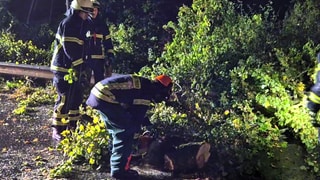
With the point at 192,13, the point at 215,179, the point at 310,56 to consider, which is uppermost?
the point at 192,13

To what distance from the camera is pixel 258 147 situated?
5582mm

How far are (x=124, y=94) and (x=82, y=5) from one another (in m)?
1.68

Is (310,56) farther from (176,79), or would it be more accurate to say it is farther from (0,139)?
(0,139)

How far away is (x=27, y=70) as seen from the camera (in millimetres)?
9570

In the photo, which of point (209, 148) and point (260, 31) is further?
point (260, 31)

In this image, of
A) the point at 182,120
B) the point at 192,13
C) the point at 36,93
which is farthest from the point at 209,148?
the point at 36,93

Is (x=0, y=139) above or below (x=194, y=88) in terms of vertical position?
below

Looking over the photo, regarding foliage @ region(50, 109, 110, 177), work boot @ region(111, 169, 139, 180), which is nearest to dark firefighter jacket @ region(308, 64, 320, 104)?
work boot @ region(111, 169, 139, 180)

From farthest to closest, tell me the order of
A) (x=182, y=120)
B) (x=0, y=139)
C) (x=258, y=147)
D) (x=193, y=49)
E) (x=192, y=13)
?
(x=192, y=13), (x=193, y=49), (x=0, y=139), (x=182, y=120), (x=258, y=147)

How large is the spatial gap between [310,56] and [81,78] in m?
3.19

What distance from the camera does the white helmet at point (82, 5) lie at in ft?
21.6

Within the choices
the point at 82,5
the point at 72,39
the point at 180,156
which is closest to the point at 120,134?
the point at 180,156

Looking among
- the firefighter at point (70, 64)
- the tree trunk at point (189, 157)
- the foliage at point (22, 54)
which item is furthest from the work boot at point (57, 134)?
the foliage at point (22, 54)

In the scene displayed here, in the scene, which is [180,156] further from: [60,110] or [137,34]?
[137,34]
